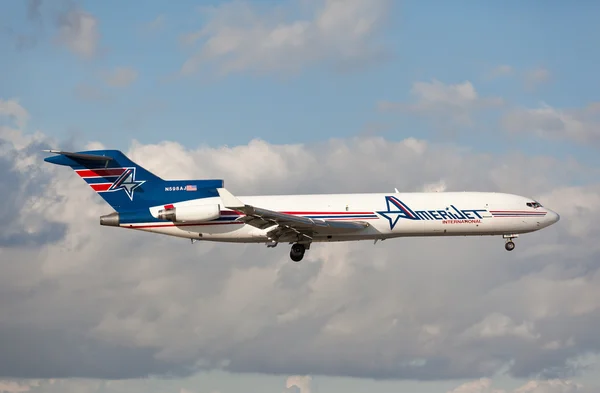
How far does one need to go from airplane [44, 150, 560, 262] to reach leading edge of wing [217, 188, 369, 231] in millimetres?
93

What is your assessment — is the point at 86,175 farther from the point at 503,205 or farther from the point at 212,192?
the point at 503,205

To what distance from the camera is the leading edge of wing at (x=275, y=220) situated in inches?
2272

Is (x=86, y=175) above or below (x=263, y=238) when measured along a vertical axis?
above

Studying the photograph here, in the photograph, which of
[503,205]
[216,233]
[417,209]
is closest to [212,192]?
[216,233]

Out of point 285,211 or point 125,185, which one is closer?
point 285,211

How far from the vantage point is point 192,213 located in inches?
2440

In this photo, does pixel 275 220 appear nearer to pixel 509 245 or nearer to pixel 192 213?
pixel 192 213

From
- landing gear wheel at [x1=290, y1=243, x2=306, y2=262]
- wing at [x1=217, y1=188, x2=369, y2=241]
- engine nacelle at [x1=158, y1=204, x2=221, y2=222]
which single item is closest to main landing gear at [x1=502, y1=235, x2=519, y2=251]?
wing at [x1=217, y1=188, x2=369, y2=241]

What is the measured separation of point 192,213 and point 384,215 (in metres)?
12.0

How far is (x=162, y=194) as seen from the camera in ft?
211

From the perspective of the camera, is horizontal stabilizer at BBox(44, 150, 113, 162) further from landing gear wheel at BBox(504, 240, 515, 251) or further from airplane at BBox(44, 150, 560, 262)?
landing gear wheel at BBox(504, 240, 515, 251)

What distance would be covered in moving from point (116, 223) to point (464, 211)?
2197cm

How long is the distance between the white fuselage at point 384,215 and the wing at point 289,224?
0.66 meters

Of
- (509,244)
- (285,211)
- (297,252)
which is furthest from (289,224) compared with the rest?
(509,244)
